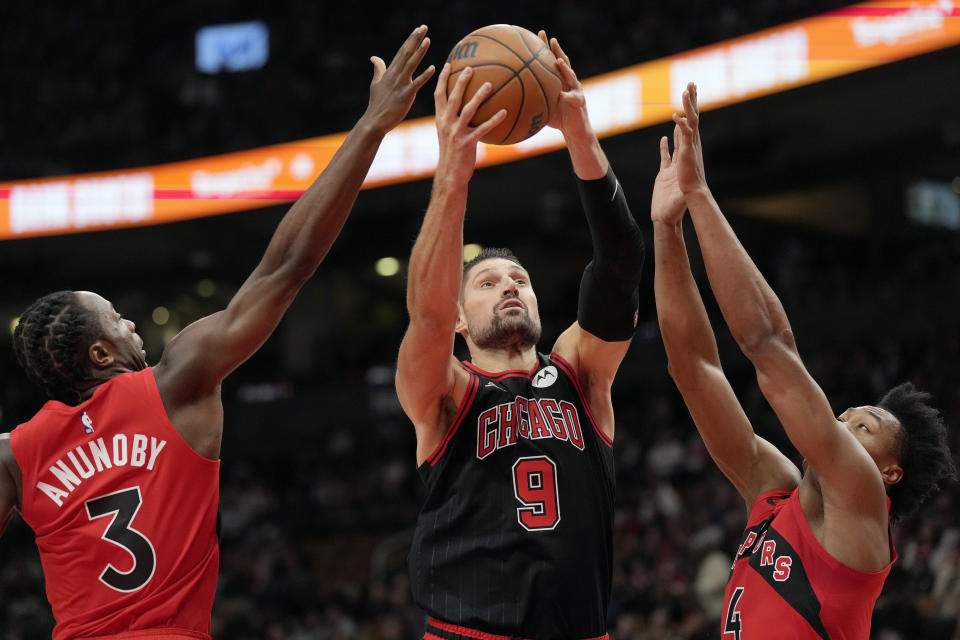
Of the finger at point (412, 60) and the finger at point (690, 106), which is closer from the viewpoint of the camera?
the finger at point (412, 60)

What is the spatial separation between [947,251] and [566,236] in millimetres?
7351

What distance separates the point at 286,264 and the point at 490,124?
79 cm

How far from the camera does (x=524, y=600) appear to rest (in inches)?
134

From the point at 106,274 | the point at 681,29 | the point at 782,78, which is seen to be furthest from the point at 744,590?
the point at 106,274

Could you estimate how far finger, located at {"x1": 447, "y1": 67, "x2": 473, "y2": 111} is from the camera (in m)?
3.38

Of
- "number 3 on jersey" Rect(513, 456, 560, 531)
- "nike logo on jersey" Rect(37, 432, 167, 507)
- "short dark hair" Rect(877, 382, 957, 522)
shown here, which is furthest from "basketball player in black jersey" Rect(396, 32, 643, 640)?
"short dark hair" Rect(877, 382, 957, 522)

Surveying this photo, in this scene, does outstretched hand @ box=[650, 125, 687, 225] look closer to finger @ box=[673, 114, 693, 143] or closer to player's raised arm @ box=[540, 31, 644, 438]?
finger @ box=[673, 114, 693, 143]

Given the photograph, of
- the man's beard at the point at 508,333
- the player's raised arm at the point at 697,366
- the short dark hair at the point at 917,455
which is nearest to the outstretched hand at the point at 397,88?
the man's beard at the point at 508,333

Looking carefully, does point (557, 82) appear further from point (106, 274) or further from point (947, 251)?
point (106, 274)

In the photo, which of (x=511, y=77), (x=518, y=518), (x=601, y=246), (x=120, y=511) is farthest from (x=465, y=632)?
(x=511, y=77)

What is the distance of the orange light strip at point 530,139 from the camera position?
464 inches

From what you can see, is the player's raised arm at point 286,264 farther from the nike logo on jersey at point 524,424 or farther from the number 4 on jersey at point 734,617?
the number 4 on jersey at point 734,617

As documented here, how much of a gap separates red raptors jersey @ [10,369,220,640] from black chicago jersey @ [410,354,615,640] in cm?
83

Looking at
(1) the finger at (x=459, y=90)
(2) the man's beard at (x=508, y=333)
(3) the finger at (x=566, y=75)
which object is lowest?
(2) the man's beard at (x=508, y=333)
